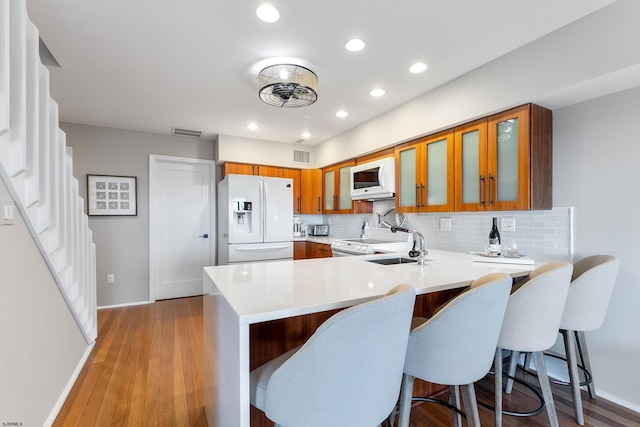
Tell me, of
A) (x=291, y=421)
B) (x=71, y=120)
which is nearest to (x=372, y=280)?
(x=291, y=421)

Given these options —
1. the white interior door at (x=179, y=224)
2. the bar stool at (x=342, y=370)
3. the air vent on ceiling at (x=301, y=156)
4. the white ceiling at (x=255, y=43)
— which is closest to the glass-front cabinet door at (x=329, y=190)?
the air vent on ceiling at (x=301, y=156)

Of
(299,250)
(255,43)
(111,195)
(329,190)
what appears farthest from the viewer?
(329,190)

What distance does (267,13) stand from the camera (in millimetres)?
1702

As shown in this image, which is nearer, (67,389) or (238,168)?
(67,389)

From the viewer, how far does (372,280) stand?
4.82 feet

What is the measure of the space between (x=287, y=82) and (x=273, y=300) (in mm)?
1709

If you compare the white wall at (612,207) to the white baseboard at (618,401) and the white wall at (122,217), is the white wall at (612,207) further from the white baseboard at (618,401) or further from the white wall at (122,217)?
the white wall at (122,217)

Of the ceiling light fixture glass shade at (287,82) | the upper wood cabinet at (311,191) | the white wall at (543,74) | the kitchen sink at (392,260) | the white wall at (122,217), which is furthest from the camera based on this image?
the upper wood cabinet at (311,191)

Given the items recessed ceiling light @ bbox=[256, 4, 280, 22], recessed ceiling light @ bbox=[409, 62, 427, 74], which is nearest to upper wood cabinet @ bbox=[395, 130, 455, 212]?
recessed ceiling light @ bbox=[409, 62, 427, 74]

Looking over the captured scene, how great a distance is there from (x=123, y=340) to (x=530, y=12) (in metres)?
4.15

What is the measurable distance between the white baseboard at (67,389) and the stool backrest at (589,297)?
3.05 metres

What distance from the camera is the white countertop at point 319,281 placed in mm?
1057

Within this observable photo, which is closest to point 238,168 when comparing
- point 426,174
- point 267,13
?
point 426,174

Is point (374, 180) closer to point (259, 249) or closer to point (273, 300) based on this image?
point (259, 249)
